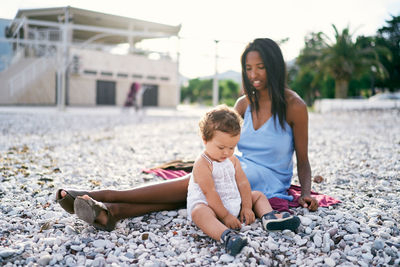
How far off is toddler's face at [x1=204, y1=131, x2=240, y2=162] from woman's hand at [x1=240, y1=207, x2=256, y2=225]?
15.5 inches

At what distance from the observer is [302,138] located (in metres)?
2.65

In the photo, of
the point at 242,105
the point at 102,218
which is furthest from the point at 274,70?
the point at 102,218

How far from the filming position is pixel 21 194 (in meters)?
2.98

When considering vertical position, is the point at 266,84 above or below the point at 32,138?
above

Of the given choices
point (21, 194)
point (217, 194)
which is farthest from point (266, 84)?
point (21, 194)

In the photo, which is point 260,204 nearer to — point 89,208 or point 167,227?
point 167,227

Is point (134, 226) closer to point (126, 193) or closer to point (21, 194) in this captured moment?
point (126, 193)

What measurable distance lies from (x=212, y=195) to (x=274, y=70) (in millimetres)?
1050

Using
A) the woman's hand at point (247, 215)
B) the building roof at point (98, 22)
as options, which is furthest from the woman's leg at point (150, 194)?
the building roof at point (98, 22)

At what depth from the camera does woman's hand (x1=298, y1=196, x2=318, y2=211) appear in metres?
2.57

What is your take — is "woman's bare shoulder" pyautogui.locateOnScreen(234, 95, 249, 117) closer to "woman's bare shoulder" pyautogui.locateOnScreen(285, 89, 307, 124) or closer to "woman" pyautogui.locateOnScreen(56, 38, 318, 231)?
"woman" pyautogui.locateOnScreen(56, 38, 318, 231)

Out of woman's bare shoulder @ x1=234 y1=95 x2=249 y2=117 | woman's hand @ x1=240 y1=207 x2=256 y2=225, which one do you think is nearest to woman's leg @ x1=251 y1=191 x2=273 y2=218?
woman's hand @ x1=240 y1=207 x2=256 y2=225

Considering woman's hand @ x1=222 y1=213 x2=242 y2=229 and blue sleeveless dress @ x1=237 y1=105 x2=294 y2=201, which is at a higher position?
blue sleeveless dress @ x1=237 y1=105 x2=294 y2=201

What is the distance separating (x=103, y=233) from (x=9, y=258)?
0.52 m
